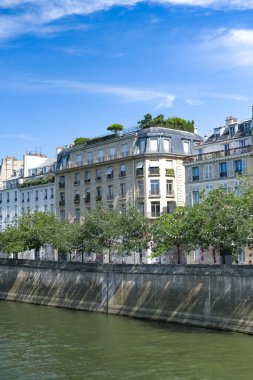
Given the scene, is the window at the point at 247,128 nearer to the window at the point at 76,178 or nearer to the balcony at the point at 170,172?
the balcony at the point at 170,172

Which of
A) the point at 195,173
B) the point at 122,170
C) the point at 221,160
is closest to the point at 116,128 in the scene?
the point at 122,170

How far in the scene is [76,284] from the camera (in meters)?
55.9

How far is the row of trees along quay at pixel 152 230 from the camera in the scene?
41875mm

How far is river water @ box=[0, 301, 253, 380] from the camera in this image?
29906 mm

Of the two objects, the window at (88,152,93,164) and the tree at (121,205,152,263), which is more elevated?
the window at (88,152,93,164)

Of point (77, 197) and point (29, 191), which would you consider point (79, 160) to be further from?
point (29, 191)

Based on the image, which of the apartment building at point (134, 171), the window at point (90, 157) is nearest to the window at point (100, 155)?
the apartment building at point (134, 171)

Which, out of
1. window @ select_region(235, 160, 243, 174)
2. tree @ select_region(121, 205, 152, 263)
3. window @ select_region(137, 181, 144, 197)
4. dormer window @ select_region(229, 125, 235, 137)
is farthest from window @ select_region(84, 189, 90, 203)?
window @ select_region(235, 160, 243, 174)

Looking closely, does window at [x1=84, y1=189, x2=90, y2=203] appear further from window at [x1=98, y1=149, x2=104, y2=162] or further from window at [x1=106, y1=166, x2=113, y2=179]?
window at [x1=98, y1=149, x2=104, y2=162]

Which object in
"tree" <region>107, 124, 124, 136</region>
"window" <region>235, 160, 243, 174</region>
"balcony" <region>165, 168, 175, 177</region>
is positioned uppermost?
"tree" <region>107, 124, 124, 136</region>

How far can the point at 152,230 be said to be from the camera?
55.7 meters

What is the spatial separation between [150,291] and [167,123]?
36413 mm

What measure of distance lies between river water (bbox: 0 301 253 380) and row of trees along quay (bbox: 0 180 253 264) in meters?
Answer: 6.81

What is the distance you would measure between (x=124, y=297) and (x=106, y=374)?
792 inches
